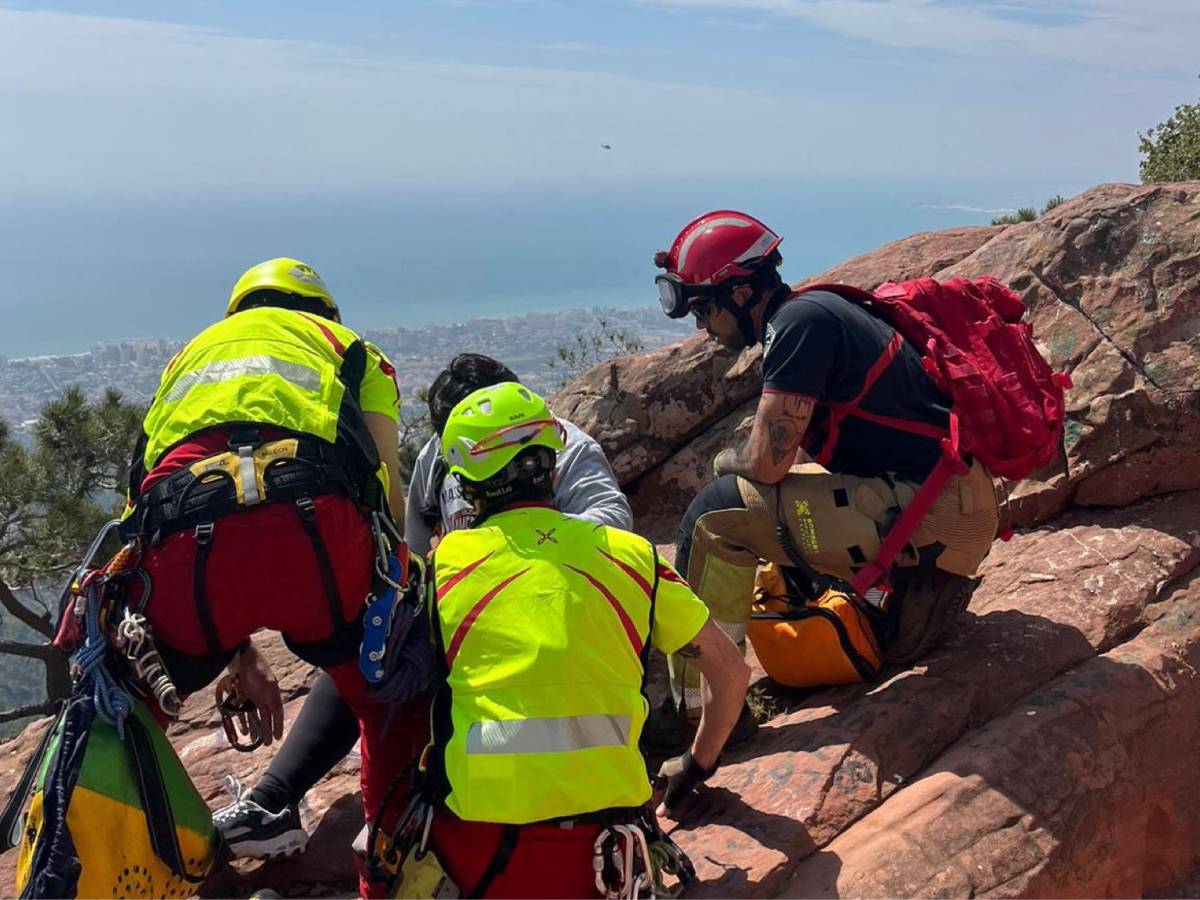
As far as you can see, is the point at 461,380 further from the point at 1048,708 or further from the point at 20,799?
the point at 1048,708

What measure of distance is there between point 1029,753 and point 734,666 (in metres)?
1.65

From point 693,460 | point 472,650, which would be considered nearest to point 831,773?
point 472,650

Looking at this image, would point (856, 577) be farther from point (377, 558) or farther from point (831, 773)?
point (377, 558)

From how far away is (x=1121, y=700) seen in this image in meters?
4.65

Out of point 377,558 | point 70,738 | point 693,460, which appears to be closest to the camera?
point 70,738

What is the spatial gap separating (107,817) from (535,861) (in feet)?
4.59

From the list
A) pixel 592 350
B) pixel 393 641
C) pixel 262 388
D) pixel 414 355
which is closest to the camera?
pixel 393 641

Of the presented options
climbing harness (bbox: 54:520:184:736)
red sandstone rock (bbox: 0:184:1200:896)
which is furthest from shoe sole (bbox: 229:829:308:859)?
climbing harness (bbox: 54:520:184:736)

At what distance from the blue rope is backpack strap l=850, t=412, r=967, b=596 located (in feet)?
10.4

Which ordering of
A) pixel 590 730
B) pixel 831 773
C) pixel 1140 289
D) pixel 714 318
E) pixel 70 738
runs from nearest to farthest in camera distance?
pixel 590 730, pixel 70 738, pixel 831 773, pixel 714 318, pixel 1140 289

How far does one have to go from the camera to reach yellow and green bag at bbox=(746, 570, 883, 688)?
16.1 ft

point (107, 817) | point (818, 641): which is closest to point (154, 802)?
point (107, 817)

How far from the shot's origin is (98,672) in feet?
10.7

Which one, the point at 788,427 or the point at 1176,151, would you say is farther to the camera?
the point at 1176,151
